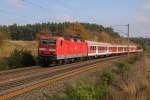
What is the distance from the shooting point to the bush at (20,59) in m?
28.5

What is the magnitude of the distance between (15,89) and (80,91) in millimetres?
4722

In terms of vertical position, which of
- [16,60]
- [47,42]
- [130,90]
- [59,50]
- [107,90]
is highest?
[47,42]

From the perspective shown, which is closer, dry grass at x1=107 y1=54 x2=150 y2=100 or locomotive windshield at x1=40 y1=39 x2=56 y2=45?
dry grass at x1=107 y1=54 x2=150 y2=100

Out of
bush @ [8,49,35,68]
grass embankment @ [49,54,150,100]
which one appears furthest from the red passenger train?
grass embankment @ [49,54,150,100]

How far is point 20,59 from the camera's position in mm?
29391

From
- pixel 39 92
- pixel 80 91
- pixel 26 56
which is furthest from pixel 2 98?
pixel 26 56

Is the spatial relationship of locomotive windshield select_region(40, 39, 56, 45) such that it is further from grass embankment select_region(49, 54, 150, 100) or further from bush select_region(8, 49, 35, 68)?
grass embankment select_region(49, 54, 150, 100)

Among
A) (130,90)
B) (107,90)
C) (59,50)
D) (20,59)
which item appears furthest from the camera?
(59,50)

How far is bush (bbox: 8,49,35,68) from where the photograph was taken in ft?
93.5

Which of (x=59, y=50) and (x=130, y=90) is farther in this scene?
(x=59, y=50)

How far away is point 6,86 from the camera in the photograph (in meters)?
15.8

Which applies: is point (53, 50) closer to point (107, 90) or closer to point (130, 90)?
point (130, 90)

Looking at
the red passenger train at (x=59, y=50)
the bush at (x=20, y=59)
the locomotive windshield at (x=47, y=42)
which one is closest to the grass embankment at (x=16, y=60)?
the bush at (x=20, y=59)

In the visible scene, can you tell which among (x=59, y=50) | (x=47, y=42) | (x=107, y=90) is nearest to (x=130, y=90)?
(x=107, y=90)
